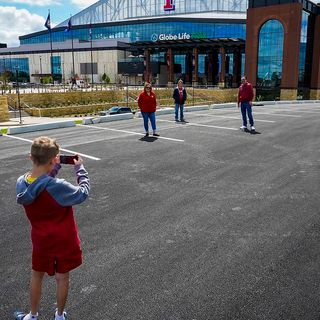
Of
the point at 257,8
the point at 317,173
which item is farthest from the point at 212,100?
the point at 317,173

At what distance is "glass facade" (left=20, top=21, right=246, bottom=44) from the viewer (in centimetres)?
8975

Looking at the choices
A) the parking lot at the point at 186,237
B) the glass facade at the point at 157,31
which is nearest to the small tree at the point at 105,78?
the glass facade at the point at 157,31

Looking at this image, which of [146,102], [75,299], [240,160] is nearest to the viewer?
[75,299]

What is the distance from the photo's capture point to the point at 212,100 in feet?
189

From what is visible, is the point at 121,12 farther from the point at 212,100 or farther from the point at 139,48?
the point at 212,100

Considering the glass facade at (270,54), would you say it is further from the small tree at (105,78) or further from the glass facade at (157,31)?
the small tree at (105,78)

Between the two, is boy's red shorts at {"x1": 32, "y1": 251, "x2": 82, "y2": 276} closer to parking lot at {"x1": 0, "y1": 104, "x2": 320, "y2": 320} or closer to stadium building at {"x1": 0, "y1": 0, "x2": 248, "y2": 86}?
parking lot at {"x1": 0, "y1": 104, "x2": 320, "y2": 320}

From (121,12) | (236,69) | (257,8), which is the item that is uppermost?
(121,12)

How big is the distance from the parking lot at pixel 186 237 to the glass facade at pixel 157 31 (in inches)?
3004

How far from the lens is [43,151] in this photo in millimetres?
2705

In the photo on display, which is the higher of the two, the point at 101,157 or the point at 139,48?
the point at 139,48

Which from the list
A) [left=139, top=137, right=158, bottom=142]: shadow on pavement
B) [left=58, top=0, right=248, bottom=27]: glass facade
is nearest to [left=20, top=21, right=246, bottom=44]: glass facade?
[left=58, top=0, right=248, bottom=27]: glass facade

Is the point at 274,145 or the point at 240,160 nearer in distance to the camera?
the point at 240,160

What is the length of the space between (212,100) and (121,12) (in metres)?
96.5
